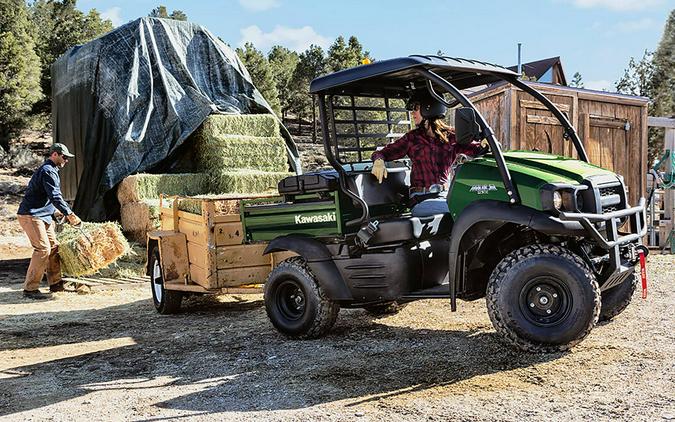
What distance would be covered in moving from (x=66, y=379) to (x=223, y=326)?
1.86m

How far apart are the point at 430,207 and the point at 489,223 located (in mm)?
710

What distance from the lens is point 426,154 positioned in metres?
6.12

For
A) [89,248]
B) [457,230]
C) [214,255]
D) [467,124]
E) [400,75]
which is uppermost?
[400,75]

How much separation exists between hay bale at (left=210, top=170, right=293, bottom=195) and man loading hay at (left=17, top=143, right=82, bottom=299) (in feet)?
11.3

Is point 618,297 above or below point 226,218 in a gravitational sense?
below

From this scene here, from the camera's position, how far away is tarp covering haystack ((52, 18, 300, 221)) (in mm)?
13219

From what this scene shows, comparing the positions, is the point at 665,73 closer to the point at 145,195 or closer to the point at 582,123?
the point at 582,123

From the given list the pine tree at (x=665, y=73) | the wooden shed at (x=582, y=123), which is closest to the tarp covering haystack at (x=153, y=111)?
the wooden shed at (x=582, y=123)

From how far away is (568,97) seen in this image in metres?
11.1

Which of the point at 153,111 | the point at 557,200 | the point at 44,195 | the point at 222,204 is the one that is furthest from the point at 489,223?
the point at 153,111

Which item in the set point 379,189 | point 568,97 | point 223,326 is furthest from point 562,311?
point 568,97

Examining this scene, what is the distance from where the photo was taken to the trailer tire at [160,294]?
7852 mm

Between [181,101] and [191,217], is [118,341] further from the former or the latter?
[181,101]

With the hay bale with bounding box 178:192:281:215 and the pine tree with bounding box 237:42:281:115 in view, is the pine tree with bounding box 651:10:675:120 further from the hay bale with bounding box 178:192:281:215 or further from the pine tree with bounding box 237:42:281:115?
the hay bale with bounding box 178:192:281:215
